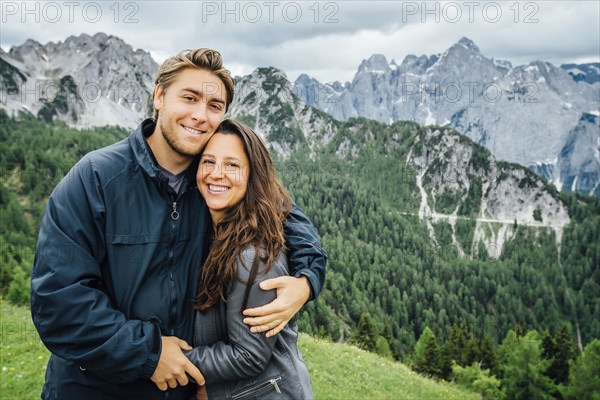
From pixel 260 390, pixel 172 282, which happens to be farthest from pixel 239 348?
pixel 172 282

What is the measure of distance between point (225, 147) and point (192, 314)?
1.71 m

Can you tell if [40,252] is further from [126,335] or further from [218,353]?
[218,353]

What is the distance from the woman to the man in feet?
0.44

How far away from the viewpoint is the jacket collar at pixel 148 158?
423 centimetres

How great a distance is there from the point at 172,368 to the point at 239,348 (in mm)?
615

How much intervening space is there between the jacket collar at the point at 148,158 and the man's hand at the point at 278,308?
1.36 metres

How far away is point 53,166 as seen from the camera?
134m

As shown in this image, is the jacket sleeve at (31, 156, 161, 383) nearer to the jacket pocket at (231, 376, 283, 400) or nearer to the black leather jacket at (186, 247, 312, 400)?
the black leather jacket at (186, 247, 312, 400)

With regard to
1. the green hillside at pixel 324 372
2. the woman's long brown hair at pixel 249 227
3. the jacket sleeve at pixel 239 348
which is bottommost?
the green hillside at pixel 324 372

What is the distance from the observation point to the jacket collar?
13.9 feet

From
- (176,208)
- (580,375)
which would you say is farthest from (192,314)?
(580,375)

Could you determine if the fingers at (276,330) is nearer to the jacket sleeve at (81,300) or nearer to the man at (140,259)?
the man at (140,259)

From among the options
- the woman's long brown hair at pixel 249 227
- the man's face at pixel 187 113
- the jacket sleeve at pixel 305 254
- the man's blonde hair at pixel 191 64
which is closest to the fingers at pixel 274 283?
the woman's long brown hair at pixel 249 227

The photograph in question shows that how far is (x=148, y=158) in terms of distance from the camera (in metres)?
4.26
